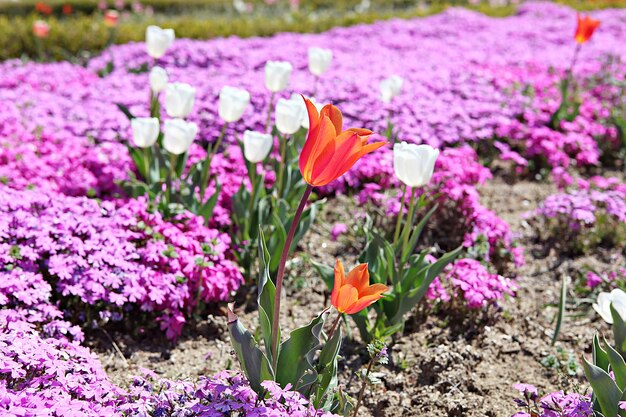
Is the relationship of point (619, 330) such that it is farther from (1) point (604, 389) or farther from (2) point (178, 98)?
(2) point (178, 98)

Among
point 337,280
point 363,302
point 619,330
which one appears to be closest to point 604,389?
point 619,330

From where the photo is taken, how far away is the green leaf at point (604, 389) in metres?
2.14

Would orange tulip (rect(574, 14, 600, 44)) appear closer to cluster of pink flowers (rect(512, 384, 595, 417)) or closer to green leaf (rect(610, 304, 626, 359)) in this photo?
green leaf (rect(610, 304, 626, 359))

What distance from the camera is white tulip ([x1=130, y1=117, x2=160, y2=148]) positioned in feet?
11.2

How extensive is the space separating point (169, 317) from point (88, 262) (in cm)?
47

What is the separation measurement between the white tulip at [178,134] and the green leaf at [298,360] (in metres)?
1.46

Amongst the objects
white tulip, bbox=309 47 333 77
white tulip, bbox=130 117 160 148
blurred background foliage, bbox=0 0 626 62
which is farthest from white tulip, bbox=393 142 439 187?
blurred background foliage, bbox=0 0 626 62

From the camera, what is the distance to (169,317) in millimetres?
3225

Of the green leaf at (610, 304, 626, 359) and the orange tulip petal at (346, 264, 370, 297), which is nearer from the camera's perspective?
the orange tulip petal at (346, 264, 370, 297)

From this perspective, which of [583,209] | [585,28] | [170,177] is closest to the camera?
[170,177]

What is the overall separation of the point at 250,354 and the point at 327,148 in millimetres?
795

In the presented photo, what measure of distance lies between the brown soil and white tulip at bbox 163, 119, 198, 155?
92 centimetres

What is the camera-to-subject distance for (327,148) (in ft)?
6.35

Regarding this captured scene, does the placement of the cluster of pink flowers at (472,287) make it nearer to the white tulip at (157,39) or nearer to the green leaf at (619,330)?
the green leaf at (619,330)
